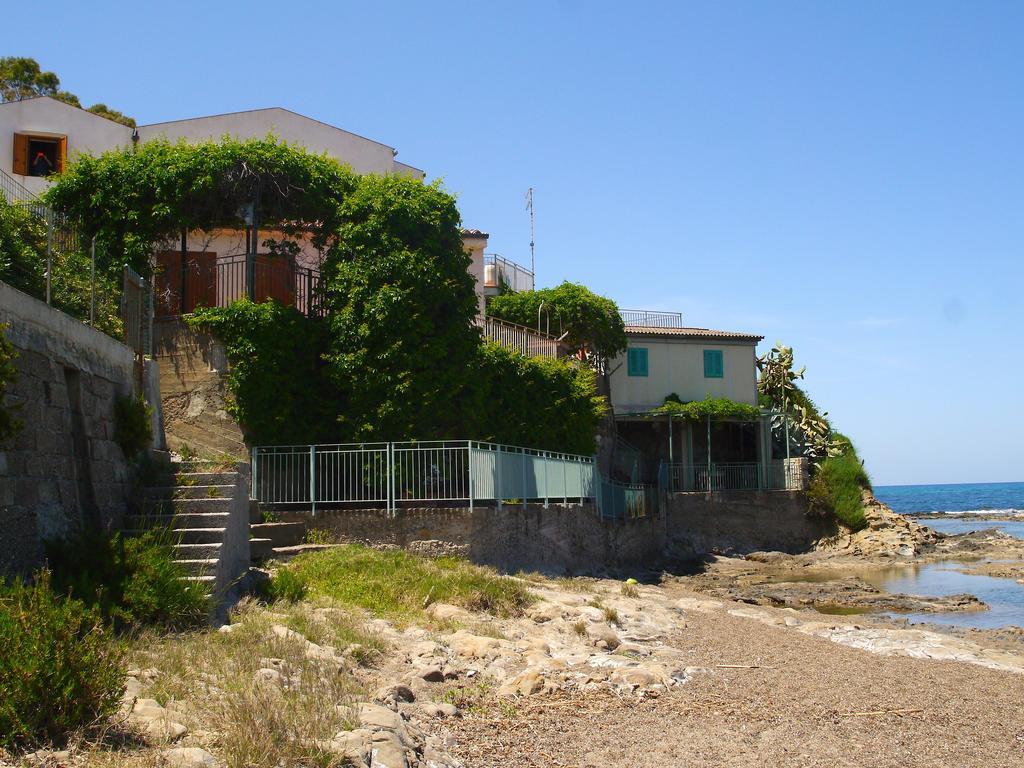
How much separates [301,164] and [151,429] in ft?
31.5

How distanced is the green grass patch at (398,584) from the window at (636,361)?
24117mm

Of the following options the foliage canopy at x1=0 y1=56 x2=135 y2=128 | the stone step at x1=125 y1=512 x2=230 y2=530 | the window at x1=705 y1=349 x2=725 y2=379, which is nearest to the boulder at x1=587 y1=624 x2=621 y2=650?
the stone step at x1=125 y1=512 x2=230 y2=530

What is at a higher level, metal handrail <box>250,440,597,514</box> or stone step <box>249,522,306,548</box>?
metal handrail <box>250,440,597,514</box>

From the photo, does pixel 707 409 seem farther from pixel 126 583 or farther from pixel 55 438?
pixel 126 583

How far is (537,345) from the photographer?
96.8 feet

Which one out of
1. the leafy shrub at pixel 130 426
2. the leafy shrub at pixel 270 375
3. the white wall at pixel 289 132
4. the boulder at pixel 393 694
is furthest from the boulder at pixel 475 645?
the white wall at pixel 289 132

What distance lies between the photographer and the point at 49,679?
609cm

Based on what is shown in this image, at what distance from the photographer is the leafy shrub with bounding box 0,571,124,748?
592cm

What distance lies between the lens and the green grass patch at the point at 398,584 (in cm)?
1273

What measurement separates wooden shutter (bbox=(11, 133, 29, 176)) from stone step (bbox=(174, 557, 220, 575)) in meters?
21.9

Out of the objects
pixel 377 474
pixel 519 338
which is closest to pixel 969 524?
pixel 519 338

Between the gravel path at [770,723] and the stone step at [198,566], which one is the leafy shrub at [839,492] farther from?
the stone step at [198,566]

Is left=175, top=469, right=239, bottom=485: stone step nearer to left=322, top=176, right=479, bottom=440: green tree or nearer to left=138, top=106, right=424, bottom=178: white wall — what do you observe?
left=322, top=176, right=479, bottom=440: green tree

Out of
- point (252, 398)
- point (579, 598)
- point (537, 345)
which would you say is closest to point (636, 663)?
point (579, 598)
